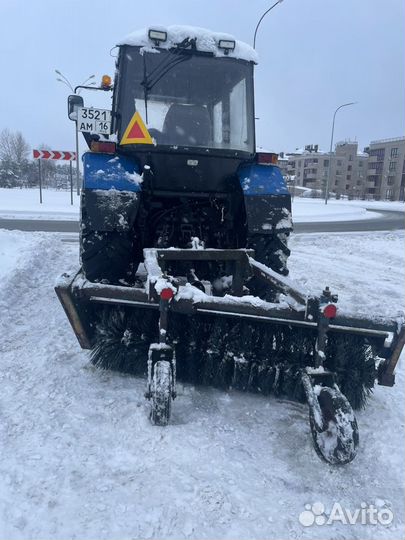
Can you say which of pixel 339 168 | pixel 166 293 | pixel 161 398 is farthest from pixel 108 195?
pixel 339 168

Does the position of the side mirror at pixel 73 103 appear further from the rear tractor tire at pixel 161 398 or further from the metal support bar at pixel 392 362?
the metal support bar at pixel 392 362

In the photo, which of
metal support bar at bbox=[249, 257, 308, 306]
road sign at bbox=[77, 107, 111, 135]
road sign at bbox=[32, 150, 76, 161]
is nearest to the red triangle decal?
road sign at bbox=[77, 107, 111, 135]

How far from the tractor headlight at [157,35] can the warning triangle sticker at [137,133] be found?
670mm

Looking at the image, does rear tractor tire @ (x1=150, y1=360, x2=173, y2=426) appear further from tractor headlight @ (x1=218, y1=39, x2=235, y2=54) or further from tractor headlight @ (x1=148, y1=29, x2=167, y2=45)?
tractor headlight @ (x1=218, y1=39, x2=235, y2=54)

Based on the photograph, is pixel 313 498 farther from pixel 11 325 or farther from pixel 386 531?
pixel 11 325

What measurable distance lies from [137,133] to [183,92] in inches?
25.6

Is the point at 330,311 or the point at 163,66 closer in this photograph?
the point at 330,311

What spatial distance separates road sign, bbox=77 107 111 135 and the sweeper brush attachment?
1.34 meters

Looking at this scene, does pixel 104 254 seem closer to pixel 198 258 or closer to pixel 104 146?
pixel 198 258

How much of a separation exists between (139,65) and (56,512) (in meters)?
3.48

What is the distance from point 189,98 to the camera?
403cm

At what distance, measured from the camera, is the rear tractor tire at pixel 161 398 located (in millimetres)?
2463

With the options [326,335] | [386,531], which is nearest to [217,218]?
[326,335]

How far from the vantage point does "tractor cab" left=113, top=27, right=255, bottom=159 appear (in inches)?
150
